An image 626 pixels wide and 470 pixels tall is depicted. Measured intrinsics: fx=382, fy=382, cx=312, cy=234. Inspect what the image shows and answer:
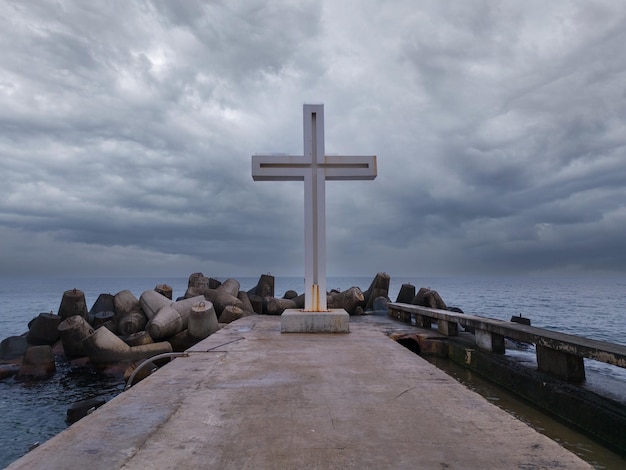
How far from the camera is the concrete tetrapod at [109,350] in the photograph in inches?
396

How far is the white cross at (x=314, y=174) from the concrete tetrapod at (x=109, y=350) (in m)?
4.70

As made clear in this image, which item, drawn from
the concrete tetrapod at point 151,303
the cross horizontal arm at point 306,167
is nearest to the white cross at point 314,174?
the cross horizontal arm at point 306,167

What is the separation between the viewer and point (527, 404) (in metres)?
5.96

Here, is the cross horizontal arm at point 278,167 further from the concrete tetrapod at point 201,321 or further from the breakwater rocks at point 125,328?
the breakwater rocks at point 125,328

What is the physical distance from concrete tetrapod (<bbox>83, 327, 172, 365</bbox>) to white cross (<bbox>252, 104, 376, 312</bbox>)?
4.70 meters

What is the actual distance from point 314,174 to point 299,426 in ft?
21.9

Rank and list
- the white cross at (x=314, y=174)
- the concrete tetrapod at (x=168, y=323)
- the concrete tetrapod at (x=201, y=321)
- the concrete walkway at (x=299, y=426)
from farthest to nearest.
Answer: the concrete tetrapod at (x=168, y=323) < the concrete tetrapod at (x=201, y=321) < the white cross at (x=314, y=174) < the concrete walkway at (x=299, y=426)

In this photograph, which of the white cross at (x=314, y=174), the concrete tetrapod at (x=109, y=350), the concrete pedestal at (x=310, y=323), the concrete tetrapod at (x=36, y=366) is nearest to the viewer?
the concrete pedestal at (x=310, y=323)

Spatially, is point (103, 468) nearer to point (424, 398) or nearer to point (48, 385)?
point (424, 398)

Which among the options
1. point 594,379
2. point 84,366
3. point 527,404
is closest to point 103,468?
point 527,404

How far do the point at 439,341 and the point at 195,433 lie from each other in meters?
7.73

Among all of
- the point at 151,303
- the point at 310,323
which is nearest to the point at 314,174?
the point at 310,323

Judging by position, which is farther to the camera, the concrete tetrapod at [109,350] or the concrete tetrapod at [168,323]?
the concrete tetrapod at [168,323]

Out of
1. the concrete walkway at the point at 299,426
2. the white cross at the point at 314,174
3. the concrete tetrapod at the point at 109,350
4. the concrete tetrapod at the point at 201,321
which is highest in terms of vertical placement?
the white cross at the point at 314,174
